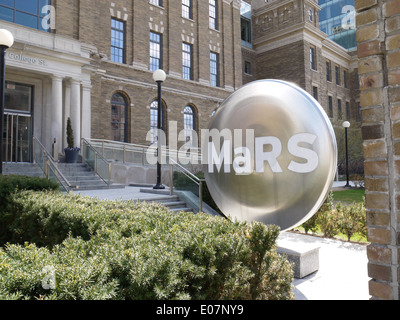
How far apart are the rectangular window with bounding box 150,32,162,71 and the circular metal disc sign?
2001cm

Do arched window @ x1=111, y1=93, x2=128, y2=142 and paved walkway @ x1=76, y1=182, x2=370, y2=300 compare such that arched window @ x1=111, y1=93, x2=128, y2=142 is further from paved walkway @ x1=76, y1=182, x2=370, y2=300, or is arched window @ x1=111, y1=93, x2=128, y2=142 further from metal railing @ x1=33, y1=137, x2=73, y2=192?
paved walkway @ x1=76, y1=182, x2=370, y2=300

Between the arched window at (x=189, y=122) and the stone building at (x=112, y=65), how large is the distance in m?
0.09

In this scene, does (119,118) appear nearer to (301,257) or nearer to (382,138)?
(301,257)

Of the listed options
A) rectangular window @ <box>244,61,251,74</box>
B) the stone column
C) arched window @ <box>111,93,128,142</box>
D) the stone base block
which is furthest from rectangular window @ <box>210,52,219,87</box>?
the stone base block

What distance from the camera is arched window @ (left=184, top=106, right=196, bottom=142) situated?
2662 centimetres

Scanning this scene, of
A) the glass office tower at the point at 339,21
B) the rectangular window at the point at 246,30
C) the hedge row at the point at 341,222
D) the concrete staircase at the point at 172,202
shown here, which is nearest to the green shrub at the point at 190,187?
the concrete staircase at the point at 172,202

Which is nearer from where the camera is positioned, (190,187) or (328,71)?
(190,187)

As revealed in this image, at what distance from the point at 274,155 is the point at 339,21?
196 ft

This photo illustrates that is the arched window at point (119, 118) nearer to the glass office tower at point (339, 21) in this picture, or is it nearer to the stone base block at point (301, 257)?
the stone base block at point (301, 257)

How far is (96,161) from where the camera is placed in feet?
52.3

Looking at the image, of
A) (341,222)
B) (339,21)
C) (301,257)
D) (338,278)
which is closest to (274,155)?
(301,257)

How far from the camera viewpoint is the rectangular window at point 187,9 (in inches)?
1077
